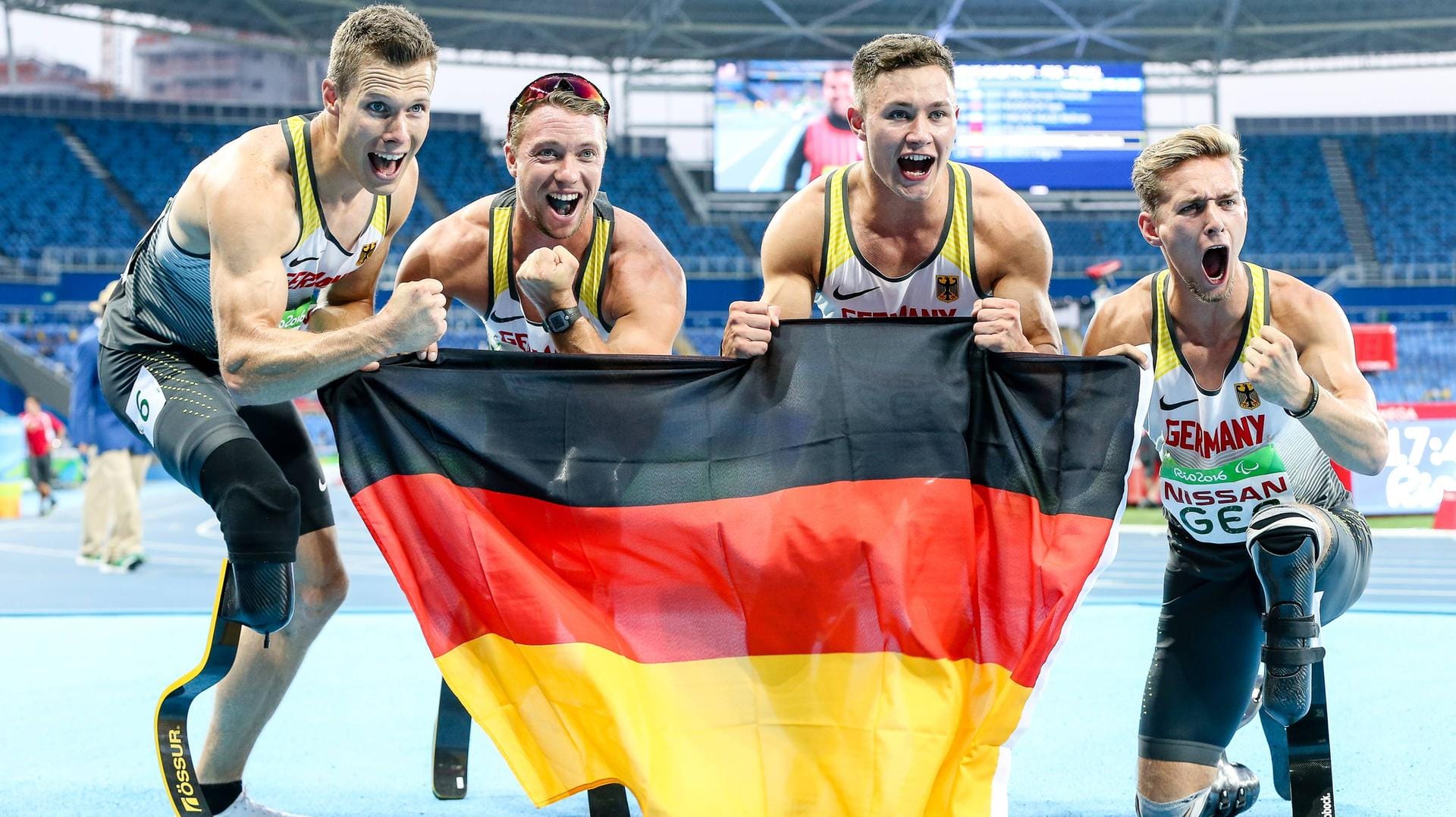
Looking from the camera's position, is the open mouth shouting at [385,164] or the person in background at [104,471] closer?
the open mouth shouting at [385,164]

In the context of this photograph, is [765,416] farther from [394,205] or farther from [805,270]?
[394,205]

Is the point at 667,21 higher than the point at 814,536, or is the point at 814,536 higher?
the point at 667,21

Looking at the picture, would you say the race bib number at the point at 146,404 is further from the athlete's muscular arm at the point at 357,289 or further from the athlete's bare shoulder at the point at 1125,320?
the athlete's bare shoulder at the point at 1125,320

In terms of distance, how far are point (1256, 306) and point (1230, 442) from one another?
438 mm

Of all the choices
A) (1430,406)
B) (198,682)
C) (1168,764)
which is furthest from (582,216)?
(1430,406)

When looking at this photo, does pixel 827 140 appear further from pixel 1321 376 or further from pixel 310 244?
pixel 310 244

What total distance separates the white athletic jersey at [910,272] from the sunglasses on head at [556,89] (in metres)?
0.88

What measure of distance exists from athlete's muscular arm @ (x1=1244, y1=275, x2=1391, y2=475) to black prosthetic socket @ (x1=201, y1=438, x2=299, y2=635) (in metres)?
2.78

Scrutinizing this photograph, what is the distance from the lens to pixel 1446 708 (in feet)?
17.9

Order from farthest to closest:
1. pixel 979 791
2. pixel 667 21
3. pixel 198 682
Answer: pixel 667 21
pixel 198 682
pixel 979 791

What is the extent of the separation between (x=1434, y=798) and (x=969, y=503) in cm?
217

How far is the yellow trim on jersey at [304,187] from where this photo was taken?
3709mm

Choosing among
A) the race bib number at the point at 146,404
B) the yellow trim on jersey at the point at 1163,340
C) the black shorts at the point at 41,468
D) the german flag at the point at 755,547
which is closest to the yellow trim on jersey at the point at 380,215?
the german flag at the point at 755,547

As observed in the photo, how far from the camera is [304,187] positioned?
3713 millimetres
